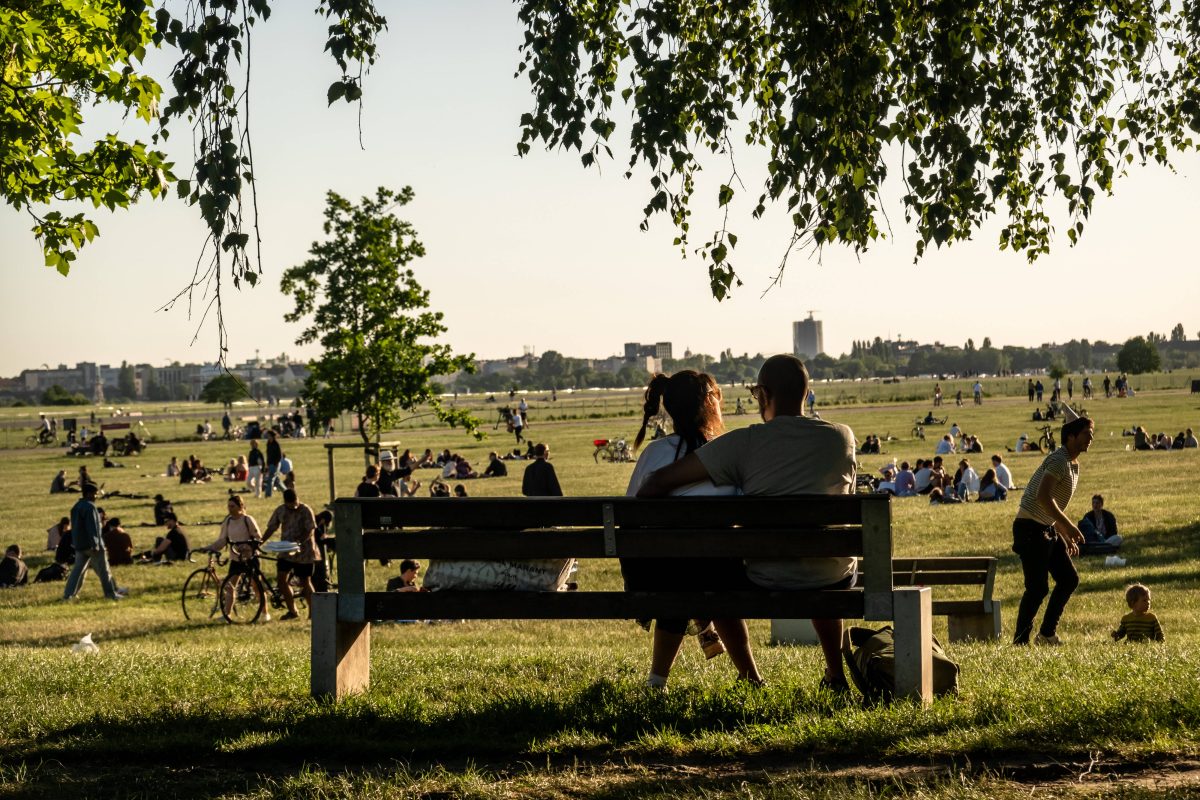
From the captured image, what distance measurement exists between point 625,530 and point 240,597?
13322mm

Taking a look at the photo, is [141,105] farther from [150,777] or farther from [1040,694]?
[1040,694]

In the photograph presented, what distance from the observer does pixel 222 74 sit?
5570 mm

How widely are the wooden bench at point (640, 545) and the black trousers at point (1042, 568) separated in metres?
4.56

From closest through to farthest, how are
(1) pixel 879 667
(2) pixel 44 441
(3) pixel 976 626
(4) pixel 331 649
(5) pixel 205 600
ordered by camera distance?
(1) pixel 879 667 < (4) pixel 331 649 < (3) pixel 976 626 < (5) pixel 205 600 < (2) pixel 44 441

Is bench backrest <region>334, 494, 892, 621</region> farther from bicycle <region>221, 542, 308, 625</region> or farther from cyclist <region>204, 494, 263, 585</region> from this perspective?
bicycle <region>221, 542, 308, 625</region>

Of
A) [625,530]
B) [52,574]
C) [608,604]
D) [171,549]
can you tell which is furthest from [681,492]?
[171,549]

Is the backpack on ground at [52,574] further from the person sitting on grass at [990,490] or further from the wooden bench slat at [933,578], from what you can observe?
the person sitting on grass at [990,490]

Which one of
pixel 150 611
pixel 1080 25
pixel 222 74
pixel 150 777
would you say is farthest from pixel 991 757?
pixel 150 611

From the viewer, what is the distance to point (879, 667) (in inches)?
233

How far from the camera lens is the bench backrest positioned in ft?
18.4

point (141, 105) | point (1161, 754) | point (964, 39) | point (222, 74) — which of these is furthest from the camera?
point (141, 105)

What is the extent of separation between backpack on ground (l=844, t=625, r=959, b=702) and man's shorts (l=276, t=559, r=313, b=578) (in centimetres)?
1260

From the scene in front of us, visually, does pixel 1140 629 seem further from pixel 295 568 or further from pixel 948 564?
pixel 295 568

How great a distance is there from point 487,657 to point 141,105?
19.7 ft
